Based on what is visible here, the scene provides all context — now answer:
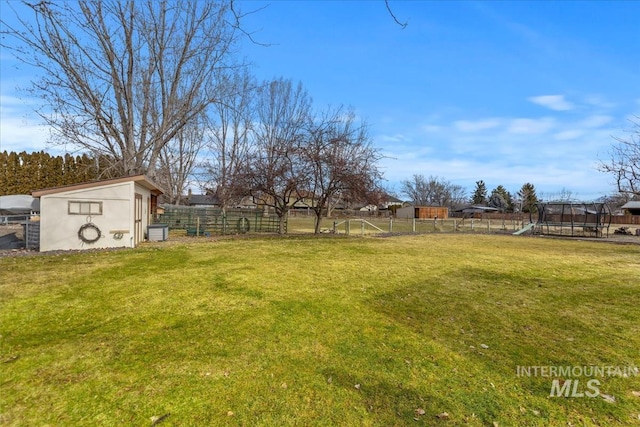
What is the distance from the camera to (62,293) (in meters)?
4.98

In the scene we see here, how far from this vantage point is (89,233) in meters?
9.91

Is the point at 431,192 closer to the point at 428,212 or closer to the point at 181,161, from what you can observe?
the point at 428,212

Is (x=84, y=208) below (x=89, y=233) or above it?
above

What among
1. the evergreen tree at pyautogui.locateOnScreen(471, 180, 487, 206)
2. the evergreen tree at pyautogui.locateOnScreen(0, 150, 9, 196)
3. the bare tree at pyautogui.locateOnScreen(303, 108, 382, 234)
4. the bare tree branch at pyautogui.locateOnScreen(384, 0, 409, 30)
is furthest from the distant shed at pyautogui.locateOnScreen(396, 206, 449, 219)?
the evergreen tree at pyautogui.locateOnScreen(0, 150, 9, 196)

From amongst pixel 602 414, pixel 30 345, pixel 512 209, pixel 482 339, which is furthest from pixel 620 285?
pixel 512 209

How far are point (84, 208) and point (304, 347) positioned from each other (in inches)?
384

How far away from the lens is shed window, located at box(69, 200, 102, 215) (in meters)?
9.71

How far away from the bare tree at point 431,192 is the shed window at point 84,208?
67.4m

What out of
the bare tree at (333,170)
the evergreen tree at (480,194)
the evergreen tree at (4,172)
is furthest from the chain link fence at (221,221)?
the evergreen tree at (480,194)

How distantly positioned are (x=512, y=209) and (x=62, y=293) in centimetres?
7033

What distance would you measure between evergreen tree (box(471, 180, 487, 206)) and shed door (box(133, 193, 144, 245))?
73181 mm

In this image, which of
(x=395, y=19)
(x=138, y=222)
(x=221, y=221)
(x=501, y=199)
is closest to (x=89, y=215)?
(x=138, y=222)

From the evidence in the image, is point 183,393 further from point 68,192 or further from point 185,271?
point 68,192

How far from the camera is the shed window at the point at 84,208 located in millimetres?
9711
